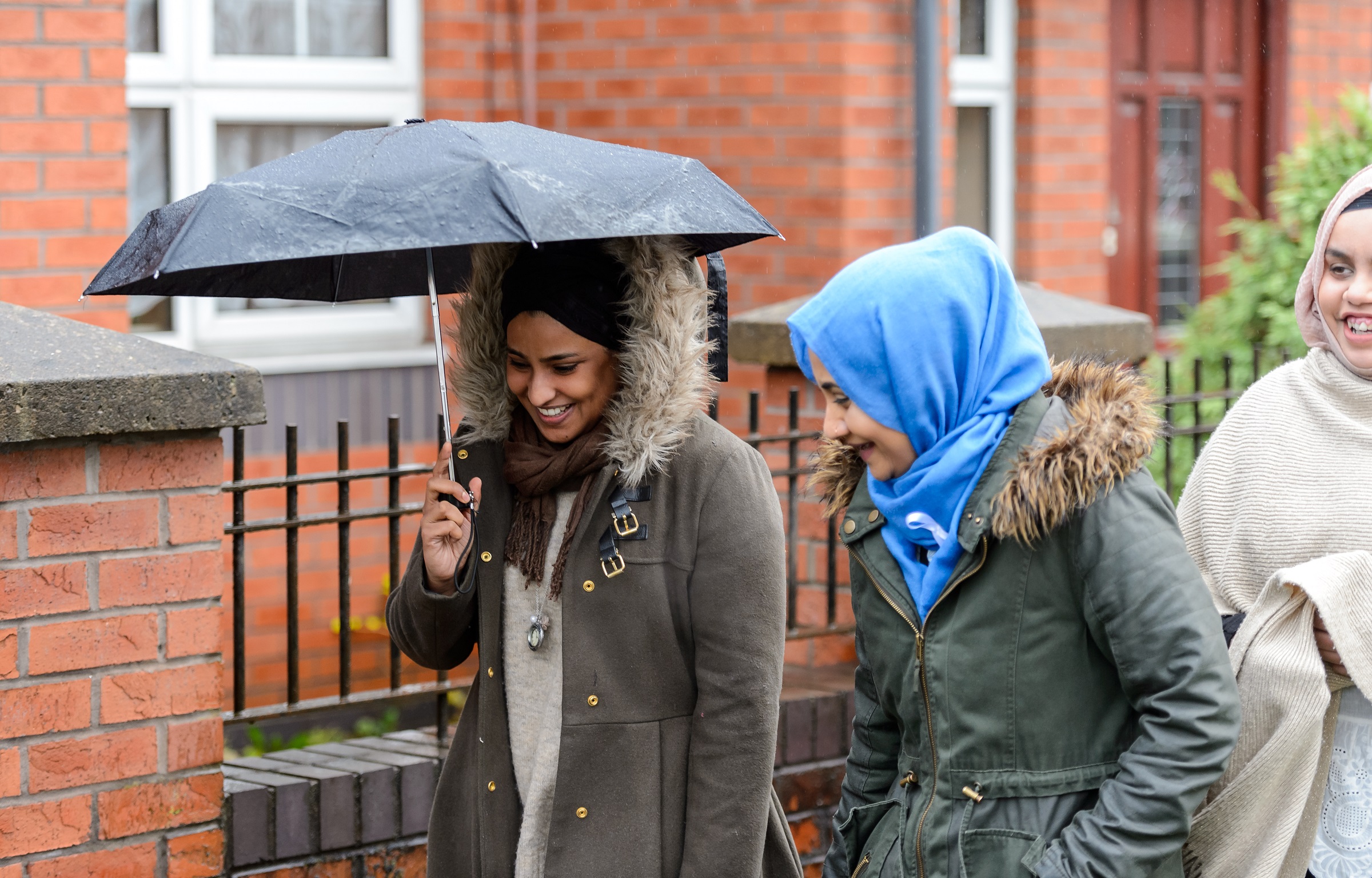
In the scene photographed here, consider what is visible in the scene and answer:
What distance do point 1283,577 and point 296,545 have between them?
2098 mm

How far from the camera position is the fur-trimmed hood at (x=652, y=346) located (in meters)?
2.56

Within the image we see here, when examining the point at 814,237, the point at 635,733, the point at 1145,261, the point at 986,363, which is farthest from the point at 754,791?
the point at 1145,261

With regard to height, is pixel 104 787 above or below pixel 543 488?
below

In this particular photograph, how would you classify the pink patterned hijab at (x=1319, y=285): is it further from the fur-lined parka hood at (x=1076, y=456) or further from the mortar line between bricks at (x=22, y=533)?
the mortar line between bricks at (x=22, y=533)

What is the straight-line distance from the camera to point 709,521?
2.57 meters

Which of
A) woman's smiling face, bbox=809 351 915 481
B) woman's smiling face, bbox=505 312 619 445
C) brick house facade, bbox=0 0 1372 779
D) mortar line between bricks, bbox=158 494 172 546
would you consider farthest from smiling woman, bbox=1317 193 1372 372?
brick house facade, bbox=0 0 1372 779

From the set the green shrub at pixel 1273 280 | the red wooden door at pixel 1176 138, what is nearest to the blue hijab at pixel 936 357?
the green shrub at pixel 1273 280

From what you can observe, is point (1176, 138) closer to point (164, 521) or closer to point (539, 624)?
point (164, 521)

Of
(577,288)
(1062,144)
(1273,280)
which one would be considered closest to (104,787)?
(577,288)

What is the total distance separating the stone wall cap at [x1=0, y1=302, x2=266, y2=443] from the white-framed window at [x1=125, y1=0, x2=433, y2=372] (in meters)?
2.63

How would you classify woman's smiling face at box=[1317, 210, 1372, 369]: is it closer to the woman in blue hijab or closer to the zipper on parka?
the woman in blue hijab

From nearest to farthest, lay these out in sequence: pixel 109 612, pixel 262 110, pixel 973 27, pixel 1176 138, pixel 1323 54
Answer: pixel 109 612 → pixel 262 110 → pixel 973 27 → pixel 1176 138 → pixel 1323 54

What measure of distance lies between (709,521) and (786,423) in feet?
7.54

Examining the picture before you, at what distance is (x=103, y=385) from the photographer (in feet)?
10.2
